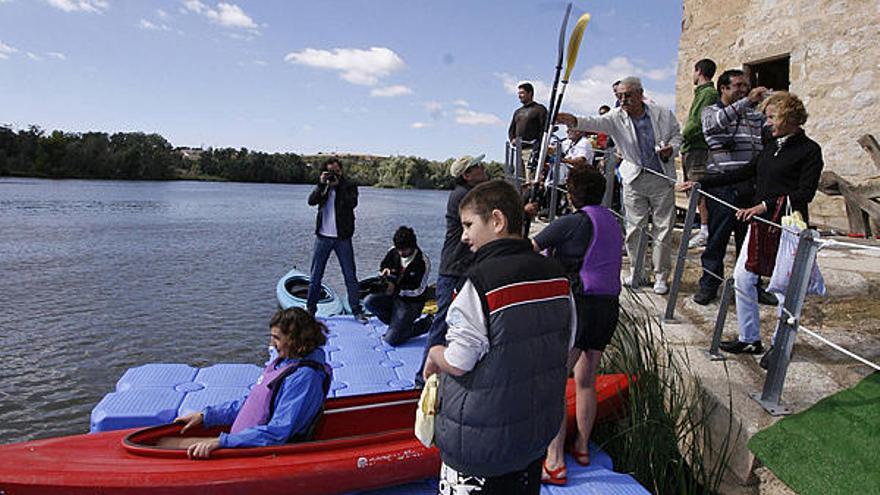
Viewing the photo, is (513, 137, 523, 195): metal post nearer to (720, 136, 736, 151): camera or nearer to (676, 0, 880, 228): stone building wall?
(720, 136, 736, 151): camera

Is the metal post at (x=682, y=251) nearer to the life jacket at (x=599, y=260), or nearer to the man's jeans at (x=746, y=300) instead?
the man's jeans at (x=746, y=300)

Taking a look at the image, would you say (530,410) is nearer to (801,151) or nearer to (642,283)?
(801,151)

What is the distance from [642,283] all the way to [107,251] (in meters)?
17.0

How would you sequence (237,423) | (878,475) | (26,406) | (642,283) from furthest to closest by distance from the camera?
1. (26,406)
2. (642,283)
3. (237,423)
4. (878,475)

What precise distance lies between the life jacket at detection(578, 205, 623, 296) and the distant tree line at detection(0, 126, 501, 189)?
3715 centimetres

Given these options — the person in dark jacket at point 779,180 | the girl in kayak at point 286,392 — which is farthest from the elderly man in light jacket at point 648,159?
the girl in kayak at point 286,392

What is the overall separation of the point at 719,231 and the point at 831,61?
434 centimetres

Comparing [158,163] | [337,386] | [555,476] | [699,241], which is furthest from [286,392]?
[158,163]

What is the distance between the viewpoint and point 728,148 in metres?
4.45

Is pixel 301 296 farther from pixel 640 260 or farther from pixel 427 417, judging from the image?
pixel 427 417

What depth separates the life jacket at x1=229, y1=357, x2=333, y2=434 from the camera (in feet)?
8.94

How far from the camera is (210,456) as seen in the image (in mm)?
2684

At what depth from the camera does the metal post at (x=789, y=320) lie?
8.70ft

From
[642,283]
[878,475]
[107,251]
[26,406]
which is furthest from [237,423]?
[107,251]
